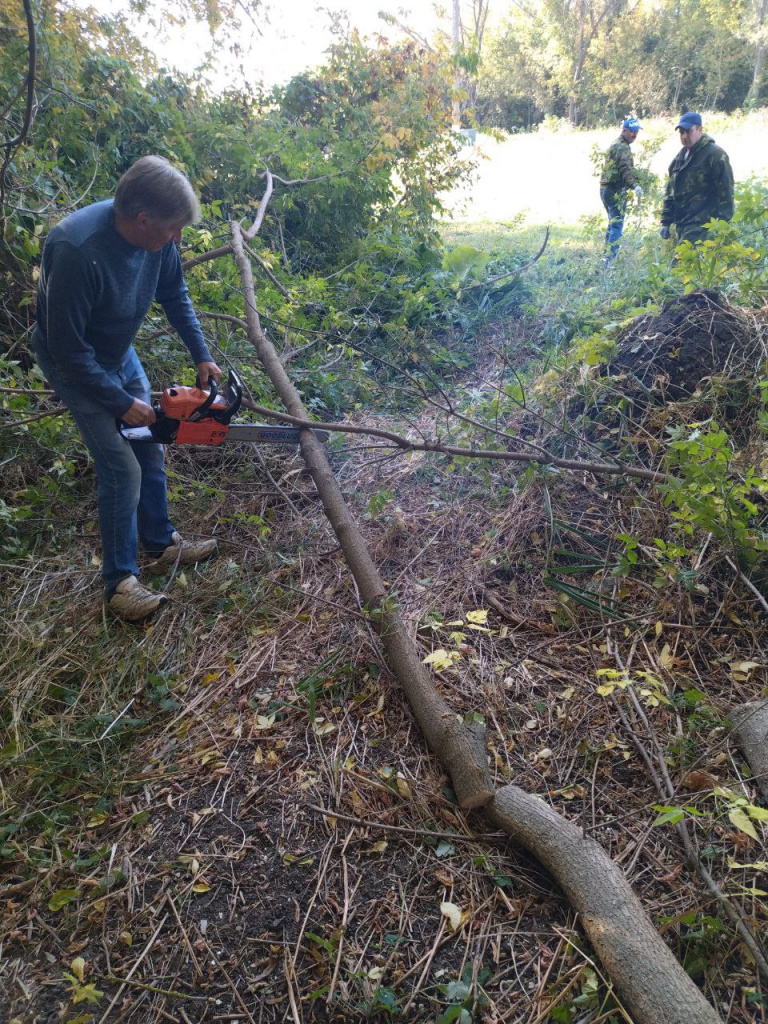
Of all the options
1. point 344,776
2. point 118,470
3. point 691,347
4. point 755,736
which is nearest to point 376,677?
point 344,776

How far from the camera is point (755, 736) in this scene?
1.96m

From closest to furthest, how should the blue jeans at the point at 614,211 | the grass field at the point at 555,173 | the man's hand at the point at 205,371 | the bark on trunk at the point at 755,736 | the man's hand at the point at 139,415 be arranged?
the bark on trunk at the point at 755,736, the man's hand at the point at 139,415, the man's hand at the point at 205,371, the blue jeans at the point at 614,211, the grass field at the point at 555,173

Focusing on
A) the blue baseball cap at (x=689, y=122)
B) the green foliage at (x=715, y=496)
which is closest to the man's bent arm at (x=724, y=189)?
the blue baseball cap at (x=689, y=122)

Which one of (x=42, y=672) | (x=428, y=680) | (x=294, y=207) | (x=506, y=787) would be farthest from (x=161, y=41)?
(x=506, y=787)

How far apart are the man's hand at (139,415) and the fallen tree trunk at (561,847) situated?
1054 mm

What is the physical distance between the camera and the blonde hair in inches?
88.6

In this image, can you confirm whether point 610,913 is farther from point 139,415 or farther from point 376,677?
point 139,415

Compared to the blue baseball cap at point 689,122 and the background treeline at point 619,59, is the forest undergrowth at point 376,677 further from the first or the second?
the background treeline at point 619,59

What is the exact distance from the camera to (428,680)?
226 cm

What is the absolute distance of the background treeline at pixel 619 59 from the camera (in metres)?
20.2

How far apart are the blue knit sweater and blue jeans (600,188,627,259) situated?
6.21m

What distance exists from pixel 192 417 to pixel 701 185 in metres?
5.44

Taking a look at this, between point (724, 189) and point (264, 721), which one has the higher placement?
point (724, 189)

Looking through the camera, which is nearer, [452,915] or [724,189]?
[452,915]
